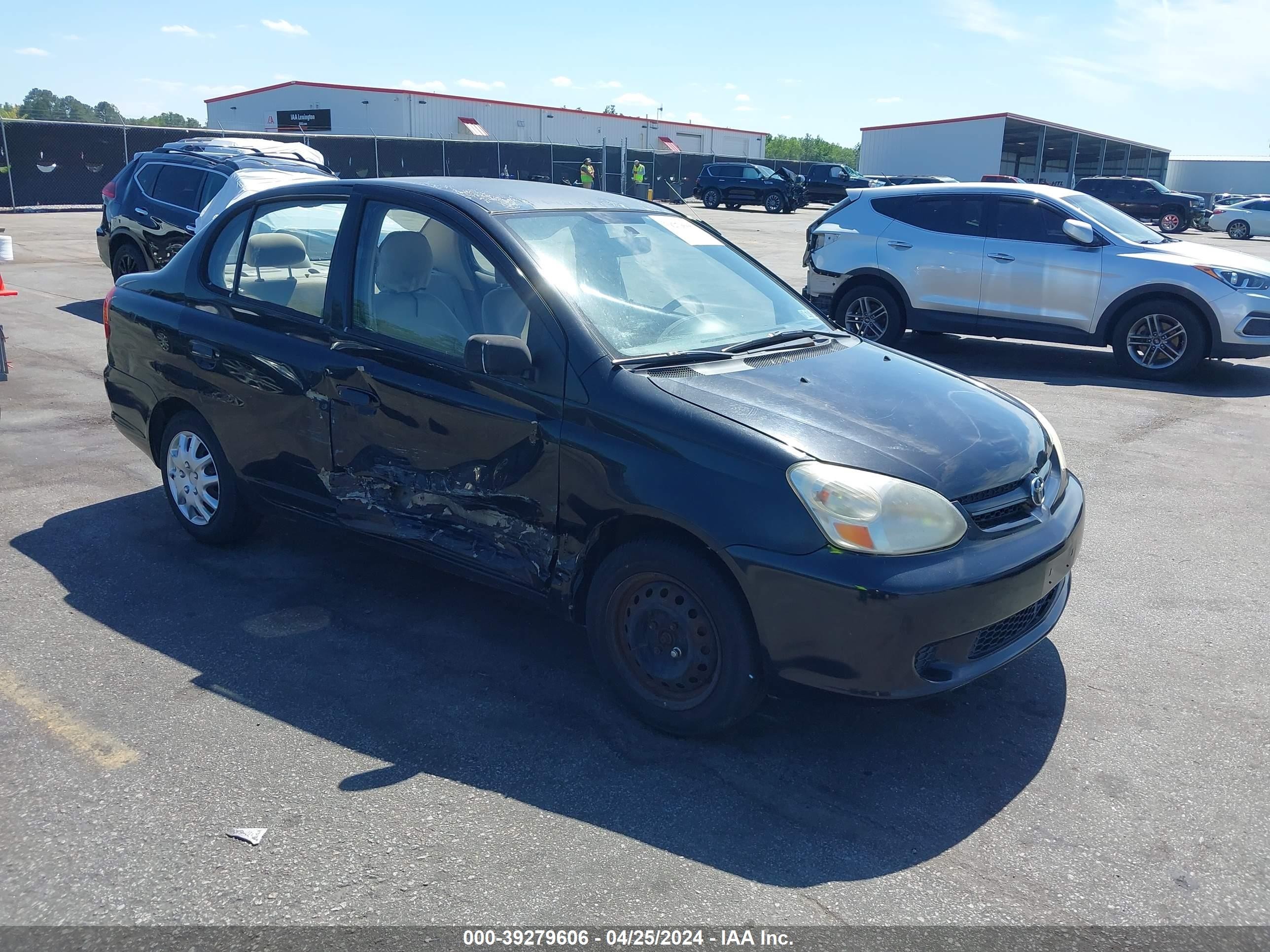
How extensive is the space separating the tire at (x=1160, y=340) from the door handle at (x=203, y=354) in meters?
8.53

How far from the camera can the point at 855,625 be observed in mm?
3072

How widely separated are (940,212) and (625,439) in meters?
8.39

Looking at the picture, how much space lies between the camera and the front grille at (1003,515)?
11.0 feet

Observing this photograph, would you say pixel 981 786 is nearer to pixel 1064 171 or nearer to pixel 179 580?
pixel 179 580

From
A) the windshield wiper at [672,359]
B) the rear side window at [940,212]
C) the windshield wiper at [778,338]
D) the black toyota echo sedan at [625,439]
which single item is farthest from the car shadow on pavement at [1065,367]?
the windshield wiper at [672,359]

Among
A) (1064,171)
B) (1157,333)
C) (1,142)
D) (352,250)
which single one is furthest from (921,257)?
(1064,171)

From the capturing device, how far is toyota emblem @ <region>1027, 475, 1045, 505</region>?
3559 mm

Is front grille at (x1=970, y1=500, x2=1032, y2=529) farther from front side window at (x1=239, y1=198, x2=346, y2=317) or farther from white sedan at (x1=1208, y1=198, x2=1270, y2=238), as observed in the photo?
white sedan at (x1=1208, y1=198, x2=1270, y2=238)

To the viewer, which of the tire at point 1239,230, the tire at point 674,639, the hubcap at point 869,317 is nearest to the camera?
the tire at point 674,639

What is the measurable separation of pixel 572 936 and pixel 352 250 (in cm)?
291

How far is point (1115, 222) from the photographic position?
10.4m

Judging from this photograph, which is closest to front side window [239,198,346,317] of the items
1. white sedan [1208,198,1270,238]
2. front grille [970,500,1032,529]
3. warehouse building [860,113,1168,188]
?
front grille [970,500,1032,529]

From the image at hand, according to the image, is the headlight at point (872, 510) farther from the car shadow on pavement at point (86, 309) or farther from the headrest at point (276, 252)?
the car shadow on pavement at point (86, 309)

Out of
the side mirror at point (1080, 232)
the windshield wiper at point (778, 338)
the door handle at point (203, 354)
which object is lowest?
the door handle at point (203, 354)
